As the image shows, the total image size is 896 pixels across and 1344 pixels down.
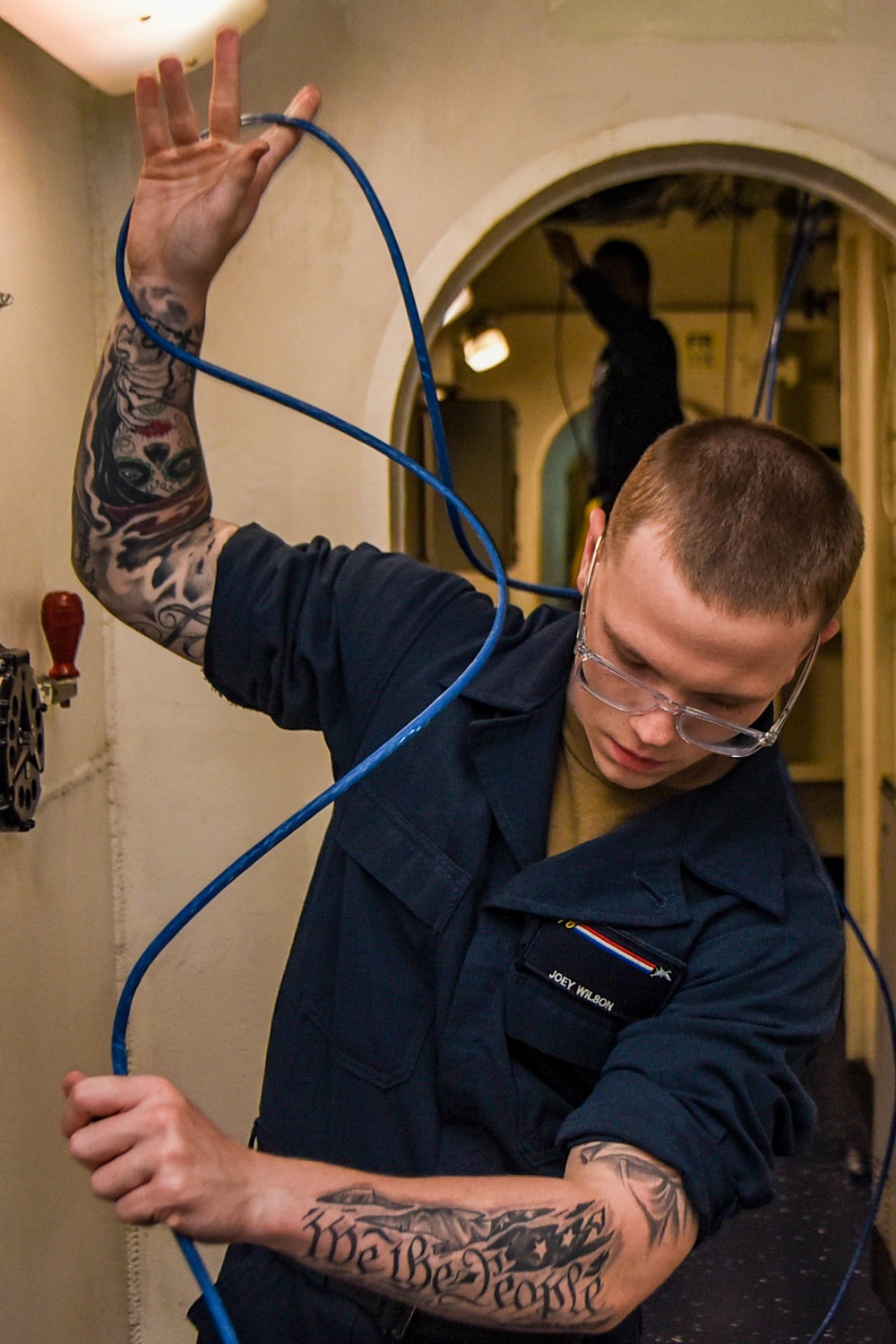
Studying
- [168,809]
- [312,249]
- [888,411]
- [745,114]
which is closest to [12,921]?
[168,809]

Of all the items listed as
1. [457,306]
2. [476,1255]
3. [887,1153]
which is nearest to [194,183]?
[476,1255]

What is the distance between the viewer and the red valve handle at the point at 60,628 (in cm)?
162

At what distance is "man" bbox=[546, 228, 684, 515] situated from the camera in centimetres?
317

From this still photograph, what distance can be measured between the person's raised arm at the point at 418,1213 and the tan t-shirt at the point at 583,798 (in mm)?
368

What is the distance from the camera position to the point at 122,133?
1.94 metres

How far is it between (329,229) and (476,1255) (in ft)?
5.11

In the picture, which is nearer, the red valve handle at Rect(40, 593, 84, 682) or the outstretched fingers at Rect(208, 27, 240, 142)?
the outstretched fingers at Rect(208, 27, 240, 142)

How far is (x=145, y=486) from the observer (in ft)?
4.31

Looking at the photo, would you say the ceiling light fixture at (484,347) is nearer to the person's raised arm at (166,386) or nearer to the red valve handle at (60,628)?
the red valve handle at (60,628)

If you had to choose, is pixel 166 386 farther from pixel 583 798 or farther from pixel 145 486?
pixel 583 798

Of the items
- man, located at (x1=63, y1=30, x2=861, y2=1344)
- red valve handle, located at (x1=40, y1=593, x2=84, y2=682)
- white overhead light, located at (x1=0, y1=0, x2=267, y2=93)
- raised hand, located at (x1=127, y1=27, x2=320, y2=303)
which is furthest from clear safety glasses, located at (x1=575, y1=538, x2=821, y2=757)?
white overhead light, located at (x1=0, y1=0, x2=267, y2=93)

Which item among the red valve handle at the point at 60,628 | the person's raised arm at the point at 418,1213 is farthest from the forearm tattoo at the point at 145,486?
the person's raised arm at the point at 418,1213

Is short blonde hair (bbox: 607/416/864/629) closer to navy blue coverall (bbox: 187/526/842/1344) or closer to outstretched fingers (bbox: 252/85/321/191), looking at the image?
navy blue coverall (bbox: 187/526/842/1344)

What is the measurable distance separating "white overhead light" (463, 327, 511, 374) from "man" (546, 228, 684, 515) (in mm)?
1861
